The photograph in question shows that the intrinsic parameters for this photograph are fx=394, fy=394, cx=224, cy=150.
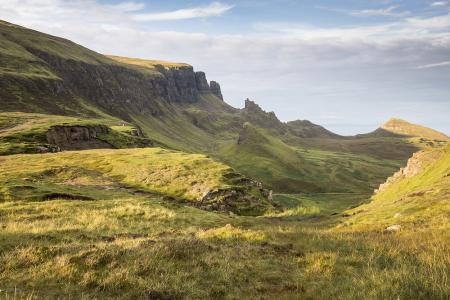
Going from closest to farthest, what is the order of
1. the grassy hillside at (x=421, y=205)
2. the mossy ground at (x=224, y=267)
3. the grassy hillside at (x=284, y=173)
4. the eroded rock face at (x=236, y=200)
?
the mossy ground at (x=224, y=267) < the grassy hillside at (x=421, y=205) < the eroded rock face at (x=236, y=200) < the grassy hillside at (x=284, y=173)

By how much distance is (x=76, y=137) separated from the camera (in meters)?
119

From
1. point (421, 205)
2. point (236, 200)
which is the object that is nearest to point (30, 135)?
point (236, 200)

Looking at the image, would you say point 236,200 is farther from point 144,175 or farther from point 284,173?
point 284,173

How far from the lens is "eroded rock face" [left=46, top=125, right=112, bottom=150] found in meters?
111

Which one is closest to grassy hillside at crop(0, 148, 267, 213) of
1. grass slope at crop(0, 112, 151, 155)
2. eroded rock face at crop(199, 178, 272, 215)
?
eroded rock face at crop(199, 178, 272, 215)

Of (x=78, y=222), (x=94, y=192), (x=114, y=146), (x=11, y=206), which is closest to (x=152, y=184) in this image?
(x=94, y=192)

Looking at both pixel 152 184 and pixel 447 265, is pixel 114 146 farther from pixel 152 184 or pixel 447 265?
pixel 447 265

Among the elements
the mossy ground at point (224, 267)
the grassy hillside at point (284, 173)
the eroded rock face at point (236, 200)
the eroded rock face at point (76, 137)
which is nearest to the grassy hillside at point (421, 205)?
the mossy ground at point (224, 267)

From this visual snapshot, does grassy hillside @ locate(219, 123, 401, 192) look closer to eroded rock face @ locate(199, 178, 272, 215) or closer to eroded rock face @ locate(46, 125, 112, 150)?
eroded rock face @ locate(46, 125, 112, 150)

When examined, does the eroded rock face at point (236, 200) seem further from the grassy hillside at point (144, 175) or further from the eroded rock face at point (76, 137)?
the eroded rock face at point (76, 137)

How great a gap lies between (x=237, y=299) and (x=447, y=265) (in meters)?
7.24

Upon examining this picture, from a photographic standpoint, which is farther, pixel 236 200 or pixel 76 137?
pixel 76 137

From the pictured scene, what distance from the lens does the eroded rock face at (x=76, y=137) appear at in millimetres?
111025

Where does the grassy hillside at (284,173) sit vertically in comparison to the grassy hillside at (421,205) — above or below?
below
